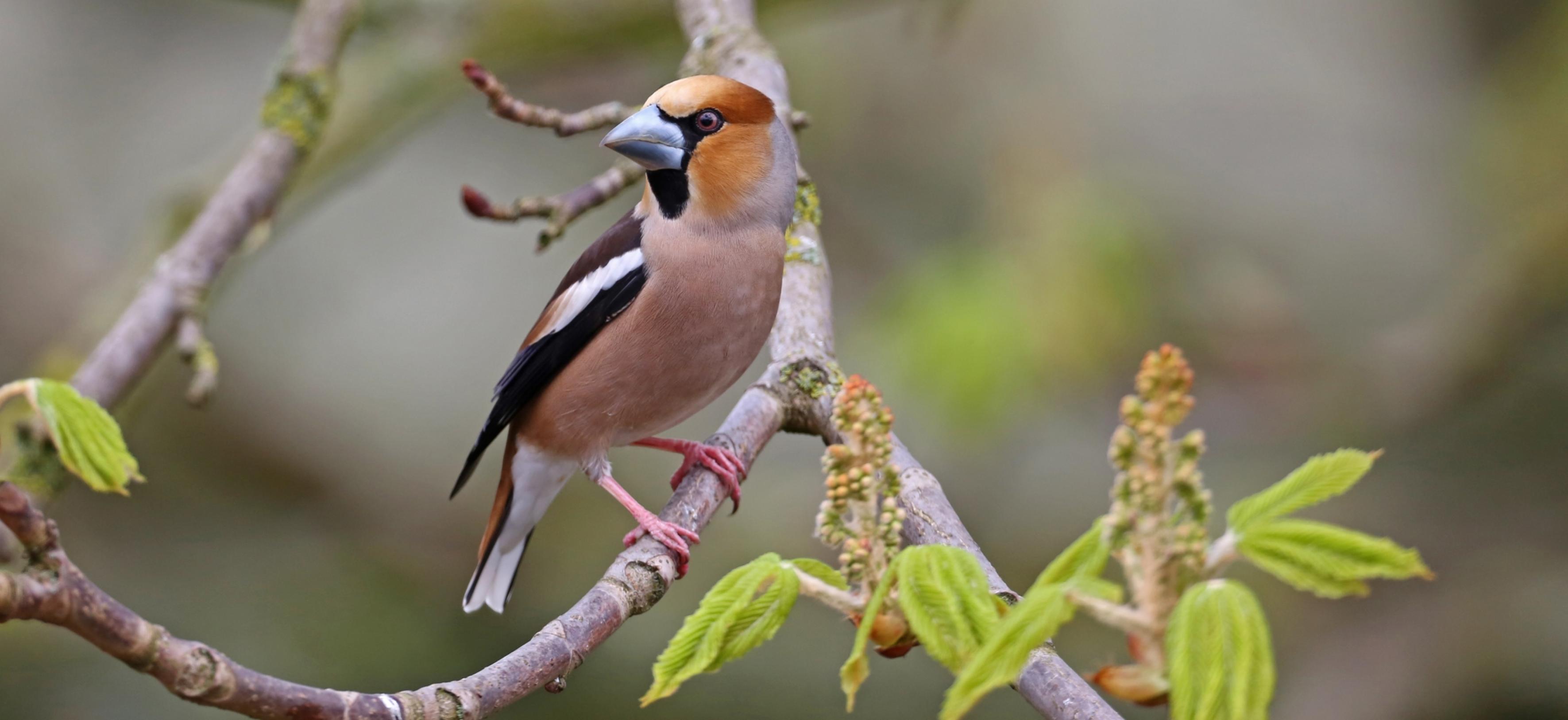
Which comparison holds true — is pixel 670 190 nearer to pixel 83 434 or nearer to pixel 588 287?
pixel 588 287

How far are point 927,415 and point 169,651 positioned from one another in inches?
158

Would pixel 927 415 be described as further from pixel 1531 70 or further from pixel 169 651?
pixel 169 651

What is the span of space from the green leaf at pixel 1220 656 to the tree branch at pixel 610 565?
1.79 ft

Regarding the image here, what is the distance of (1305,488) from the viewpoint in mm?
1316

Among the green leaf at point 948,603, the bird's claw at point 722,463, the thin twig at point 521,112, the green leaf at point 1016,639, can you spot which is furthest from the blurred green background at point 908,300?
the green leaf at point 1016,639

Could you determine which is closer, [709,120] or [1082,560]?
[1082,560]

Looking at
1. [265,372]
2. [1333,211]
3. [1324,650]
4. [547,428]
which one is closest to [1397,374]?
[1324,650]

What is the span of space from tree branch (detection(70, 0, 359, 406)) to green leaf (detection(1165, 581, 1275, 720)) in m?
2.78

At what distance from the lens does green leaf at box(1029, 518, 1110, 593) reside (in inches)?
52.7

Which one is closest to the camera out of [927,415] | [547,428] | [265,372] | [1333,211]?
[547,428]

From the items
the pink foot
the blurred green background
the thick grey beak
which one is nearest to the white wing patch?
the thick grey beak

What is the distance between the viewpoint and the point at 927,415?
5.15 meters

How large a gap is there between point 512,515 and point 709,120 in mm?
1446

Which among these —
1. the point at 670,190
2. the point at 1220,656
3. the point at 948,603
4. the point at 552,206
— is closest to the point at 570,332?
the point at 552,206
